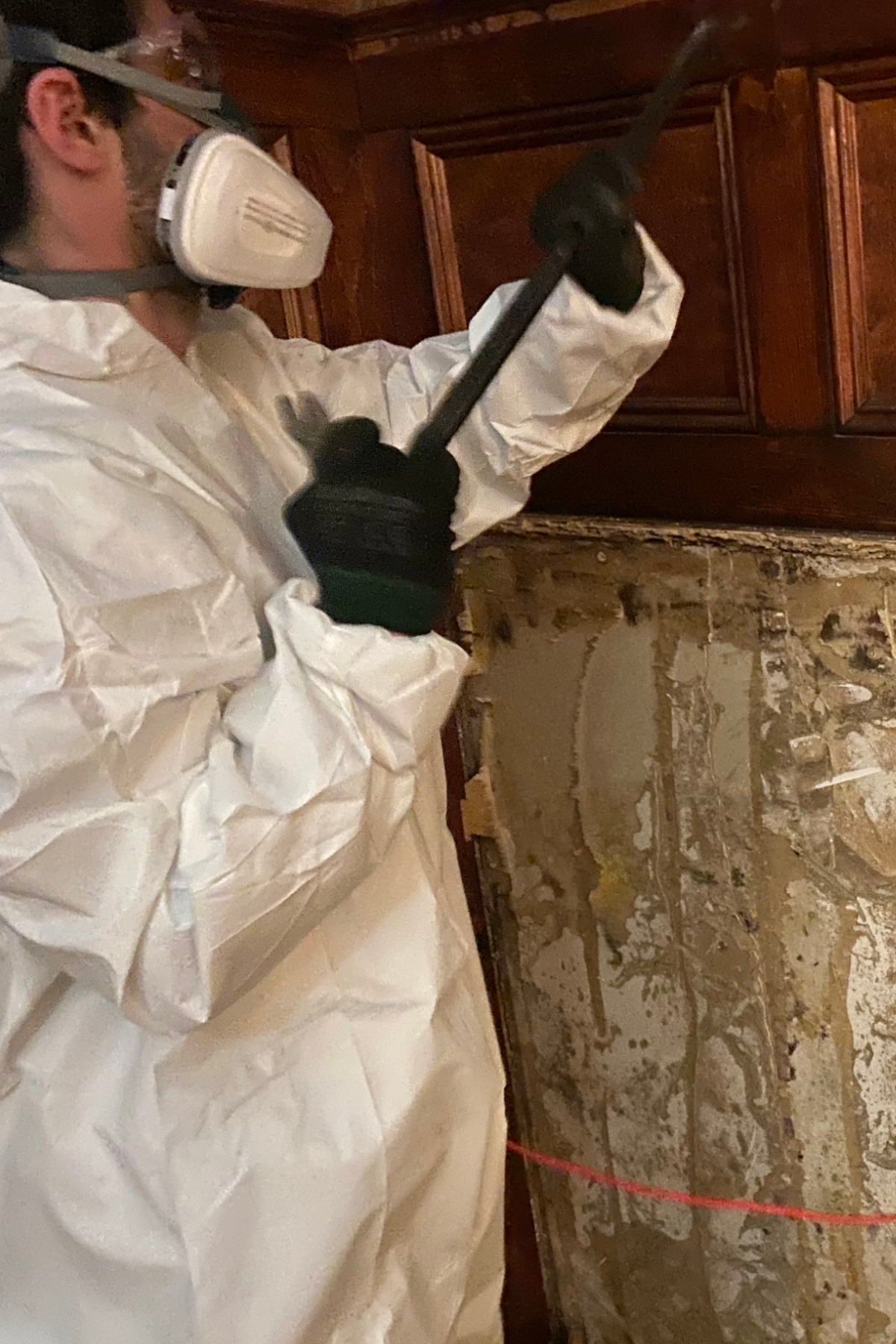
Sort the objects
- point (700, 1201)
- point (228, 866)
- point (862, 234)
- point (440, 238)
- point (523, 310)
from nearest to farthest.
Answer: point (228, 866)
point (523, 310)
point (862, 234)
point (440, 238)
point (700, 1201)

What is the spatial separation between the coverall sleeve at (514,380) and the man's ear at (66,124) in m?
0.25

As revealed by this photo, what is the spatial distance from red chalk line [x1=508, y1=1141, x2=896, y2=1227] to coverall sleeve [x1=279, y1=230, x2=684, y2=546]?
2.61 ft

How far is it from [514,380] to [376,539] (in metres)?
0.26

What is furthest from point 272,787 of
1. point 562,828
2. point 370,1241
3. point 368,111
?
point 368,111

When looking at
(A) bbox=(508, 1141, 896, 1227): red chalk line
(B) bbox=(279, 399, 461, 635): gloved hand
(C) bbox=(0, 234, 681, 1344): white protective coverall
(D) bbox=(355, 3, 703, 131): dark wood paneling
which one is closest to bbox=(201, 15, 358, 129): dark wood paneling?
(D) bbox=(355, 3, 703, 131): dark wood paneling

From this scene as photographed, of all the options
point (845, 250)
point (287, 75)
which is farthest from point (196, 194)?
point (845, 250)

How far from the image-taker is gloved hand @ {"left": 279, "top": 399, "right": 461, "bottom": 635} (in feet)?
2.65

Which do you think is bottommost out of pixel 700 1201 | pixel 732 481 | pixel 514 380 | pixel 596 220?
pixel 700 1201

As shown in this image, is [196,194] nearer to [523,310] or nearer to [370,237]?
[523,310]

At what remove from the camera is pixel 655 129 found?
34.6 inches

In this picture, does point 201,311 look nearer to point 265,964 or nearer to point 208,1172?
point 265,964

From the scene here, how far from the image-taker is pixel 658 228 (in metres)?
1.08

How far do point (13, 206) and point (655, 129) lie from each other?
47 centimetres

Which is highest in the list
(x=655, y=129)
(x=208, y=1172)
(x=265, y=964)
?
(x=655, y=129)
